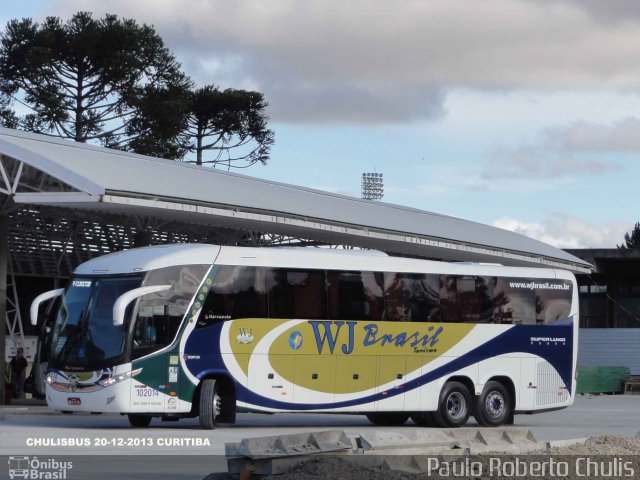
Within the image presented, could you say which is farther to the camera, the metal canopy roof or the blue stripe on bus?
the metal canopy roof

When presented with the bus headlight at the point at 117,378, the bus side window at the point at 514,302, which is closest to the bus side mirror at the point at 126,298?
the bus headlight at the point at 117,378

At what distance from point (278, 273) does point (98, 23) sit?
4414cm

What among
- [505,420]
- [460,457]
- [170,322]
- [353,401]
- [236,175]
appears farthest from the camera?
[236,175]

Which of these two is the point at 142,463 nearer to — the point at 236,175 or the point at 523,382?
the point at 523,382

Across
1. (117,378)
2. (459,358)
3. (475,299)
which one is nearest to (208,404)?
(117,378)

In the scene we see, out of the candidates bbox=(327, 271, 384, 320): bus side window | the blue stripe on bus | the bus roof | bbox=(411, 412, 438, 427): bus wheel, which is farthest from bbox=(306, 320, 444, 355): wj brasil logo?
bbox=(411, 412, 438, 427): bus wheel

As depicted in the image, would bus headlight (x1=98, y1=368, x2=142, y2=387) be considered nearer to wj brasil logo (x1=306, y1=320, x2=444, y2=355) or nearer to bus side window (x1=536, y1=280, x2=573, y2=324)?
wj brasil logo (x1=306, y1=320, x2=444, y2=355)

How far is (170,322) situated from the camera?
21.3 meters

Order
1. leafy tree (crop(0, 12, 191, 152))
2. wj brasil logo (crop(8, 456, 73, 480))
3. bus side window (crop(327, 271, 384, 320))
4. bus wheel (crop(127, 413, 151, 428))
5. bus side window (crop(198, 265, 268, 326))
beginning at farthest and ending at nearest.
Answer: leafy tree (crop(0, 12, 191, 152)) < bus side window (crop(327, 271, 384, 320)) < bus wheel (crop(127, 413, 151, 428)) < bus side window (crop(198, 265, 268, 326)) < wj brasil logo (crop(8, 456, 73, 480))

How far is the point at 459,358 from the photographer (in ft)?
79.0

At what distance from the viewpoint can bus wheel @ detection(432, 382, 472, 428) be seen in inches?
936

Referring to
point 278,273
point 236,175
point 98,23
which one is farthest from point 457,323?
point 98,23

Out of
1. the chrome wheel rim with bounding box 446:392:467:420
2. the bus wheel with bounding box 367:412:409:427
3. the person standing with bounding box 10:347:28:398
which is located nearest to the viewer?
the chrome wheel rim with bounding box 446:392:467:420

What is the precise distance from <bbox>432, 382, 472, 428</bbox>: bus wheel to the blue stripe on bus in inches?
13.0
